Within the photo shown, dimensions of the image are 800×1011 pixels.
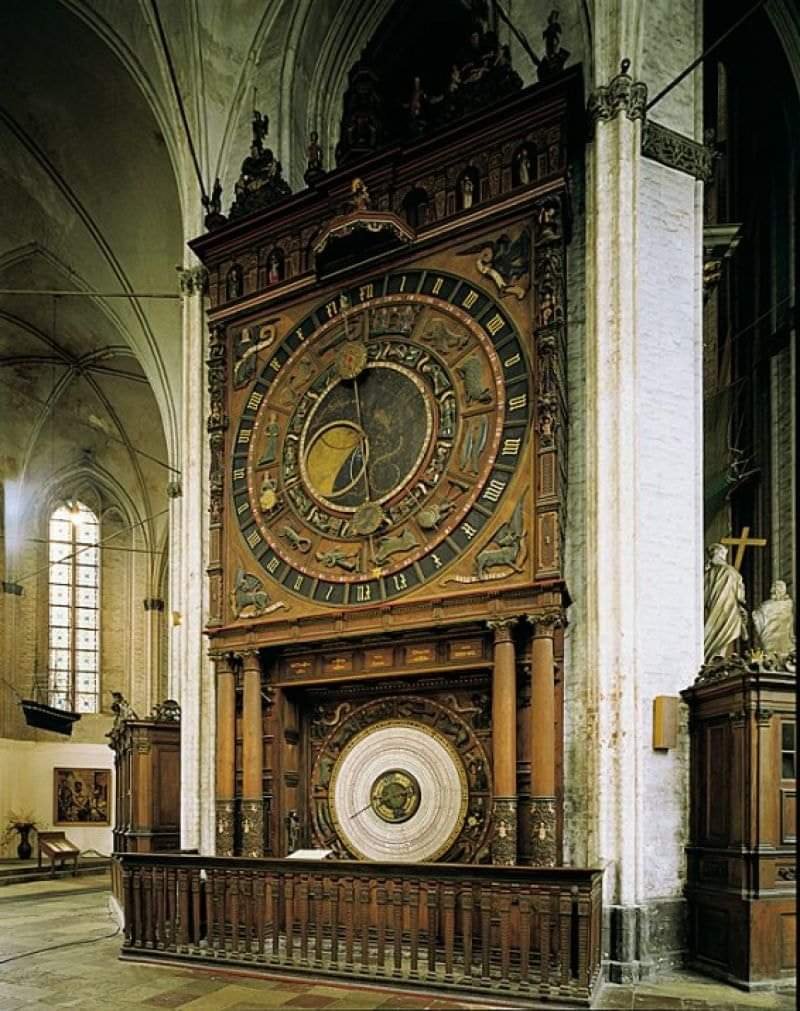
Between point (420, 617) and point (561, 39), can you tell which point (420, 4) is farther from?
point (420, 617)

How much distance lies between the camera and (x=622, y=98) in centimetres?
895

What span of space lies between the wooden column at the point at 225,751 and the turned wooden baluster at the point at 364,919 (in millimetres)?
2452

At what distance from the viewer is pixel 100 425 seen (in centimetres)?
2377

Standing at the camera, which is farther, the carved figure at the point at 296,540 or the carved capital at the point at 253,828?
the carved figure at the point at 296,540

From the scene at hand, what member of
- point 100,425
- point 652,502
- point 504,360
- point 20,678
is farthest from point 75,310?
point 652,502

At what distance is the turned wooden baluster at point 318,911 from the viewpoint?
7.82m

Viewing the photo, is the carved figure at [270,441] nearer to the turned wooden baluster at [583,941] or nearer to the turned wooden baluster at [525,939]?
the turned wooden baluster at [525,939]

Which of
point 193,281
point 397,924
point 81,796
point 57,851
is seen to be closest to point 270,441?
point 193,281

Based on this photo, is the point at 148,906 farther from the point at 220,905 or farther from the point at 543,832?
the point at 543,832

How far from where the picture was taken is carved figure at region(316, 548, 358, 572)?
9.62 metres

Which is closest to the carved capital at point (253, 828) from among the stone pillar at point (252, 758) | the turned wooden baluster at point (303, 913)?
the stone pillar at point (252, 758)

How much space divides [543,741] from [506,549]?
152cm

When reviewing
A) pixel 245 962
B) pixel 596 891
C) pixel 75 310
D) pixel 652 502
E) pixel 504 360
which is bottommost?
pixel 245 962

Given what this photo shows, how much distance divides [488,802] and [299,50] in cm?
823
